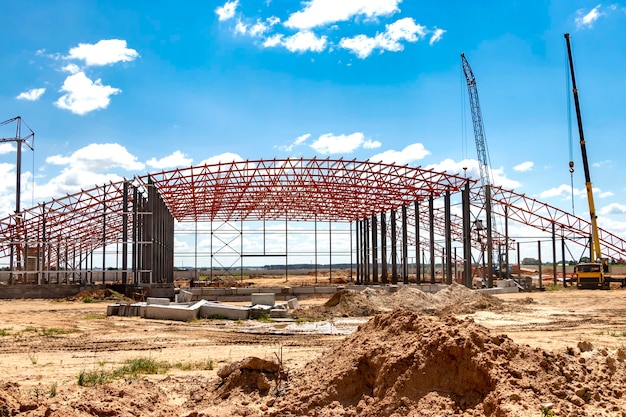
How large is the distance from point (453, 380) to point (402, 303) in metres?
19.0

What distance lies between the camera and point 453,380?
7.20 metres

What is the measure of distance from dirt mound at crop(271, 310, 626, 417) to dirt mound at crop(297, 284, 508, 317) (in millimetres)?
15030

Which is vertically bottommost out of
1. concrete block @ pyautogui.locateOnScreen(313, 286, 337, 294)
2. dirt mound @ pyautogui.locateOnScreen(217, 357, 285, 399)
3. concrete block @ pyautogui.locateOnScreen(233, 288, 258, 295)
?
concrete block @ pyautogui.locateOnScreen(313, 286, 337, 294)

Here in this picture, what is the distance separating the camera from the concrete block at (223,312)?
22031 mm

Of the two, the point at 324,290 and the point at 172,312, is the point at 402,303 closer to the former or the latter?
the point at 172,312

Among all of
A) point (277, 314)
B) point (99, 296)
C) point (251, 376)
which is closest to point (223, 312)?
point (277, 314)

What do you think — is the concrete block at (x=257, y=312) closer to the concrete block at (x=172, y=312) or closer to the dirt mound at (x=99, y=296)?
the concrete block at (x=172, y=312)

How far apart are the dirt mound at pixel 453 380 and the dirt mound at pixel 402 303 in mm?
15030

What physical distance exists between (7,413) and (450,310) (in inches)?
761

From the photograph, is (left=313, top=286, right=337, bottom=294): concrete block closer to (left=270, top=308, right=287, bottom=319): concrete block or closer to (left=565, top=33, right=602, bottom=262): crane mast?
(left=270, top=308, right=287, bottom=319): concrete block

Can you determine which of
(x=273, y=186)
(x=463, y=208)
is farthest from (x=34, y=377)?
(x=463, y=208)

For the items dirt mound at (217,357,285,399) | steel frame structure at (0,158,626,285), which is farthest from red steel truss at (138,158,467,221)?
dirt mound at (217,357,285,399)

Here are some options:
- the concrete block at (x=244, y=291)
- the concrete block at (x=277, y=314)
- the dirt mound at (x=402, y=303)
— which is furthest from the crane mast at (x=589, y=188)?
the concrete block at (x=277, y=314)

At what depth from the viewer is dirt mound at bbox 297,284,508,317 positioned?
77.7ft
